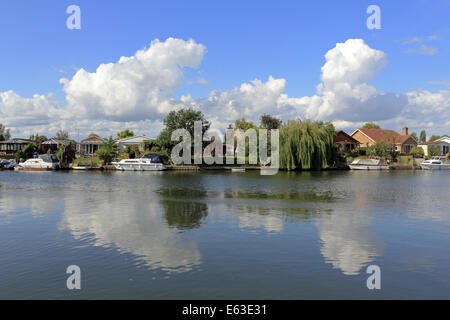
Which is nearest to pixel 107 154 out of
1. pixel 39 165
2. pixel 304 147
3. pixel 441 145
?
pixel 39 165

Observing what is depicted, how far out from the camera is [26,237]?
54.5 feet

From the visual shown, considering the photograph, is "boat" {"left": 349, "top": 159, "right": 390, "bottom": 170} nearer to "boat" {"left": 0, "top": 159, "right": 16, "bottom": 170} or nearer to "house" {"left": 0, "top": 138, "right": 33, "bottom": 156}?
"boat" {"left": 0, "top": 159, "right": 16, "bottom": 170}

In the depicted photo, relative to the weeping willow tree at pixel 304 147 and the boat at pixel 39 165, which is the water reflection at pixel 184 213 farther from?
the boat at pixel 39 165

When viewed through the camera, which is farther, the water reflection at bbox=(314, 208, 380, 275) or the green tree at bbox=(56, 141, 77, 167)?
the green tree at bbox=(56, 141, 77, 167)

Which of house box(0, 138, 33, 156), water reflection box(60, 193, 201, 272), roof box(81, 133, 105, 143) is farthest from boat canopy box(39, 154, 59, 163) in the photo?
water reflection box(60, 193, 201, 272)

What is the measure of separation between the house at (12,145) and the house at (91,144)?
55.7ft

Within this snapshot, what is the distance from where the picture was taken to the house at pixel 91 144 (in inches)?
3890

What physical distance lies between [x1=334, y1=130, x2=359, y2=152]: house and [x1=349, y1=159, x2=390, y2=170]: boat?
1130cm

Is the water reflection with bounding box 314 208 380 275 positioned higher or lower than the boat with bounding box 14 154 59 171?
lower

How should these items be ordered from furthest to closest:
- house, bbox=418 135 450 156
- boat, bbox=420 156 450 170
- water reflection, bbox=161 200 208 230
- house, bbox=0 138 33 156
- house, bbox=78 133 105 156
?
house, bbox=418 135 450 156, house, bbox=0 138 33 156, house, bbox=78 133 105 156, boat, bbox=420 156 450 170, water reflection, bbox=161 200 208 230

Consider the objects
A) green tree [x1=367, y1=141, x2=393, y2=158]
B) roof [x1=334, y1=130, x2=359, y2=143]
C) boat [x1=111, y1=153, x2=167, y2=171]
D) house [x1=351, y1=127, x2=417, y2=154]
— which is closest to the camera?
boat [x1=111, y1=153, x2=167, y2=171]

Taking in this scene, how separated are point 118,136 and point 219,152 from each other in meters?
54.3

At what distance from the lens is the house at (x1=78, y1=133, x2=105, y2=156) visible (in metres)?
98.8
